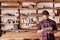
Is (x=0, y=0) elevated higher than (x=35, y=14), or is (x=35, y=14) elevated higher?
(x=0, y=0)

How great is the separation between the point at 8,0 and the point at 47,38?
3175mm

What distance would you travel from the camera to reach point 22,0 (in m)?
6.21

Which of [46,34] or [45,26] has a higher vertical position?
[45,26]

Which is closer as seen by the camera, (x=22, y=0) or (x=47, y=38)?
(x=47, y=38)

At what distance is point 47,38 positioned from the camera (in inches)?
138

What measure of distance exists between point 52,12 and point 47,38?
2901mm

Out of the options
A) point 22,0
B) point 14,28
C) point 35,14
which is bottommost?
point 14,28

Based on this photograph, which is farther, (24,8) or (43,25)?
(24,8)

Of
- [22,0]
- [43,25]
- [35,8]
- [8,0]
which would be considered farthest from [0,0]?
[43,25]

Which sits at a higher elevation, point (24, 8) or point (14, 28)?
point (24, 8)

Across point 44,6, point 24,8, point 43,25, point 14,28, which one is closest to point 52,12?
point 44,6

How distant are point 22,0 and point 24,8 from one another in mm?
311

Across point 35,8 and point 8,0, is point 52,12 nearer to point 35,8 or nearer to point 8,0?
point 35,8

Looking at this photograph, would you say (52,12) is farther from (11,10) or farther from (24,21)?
(11,10)
